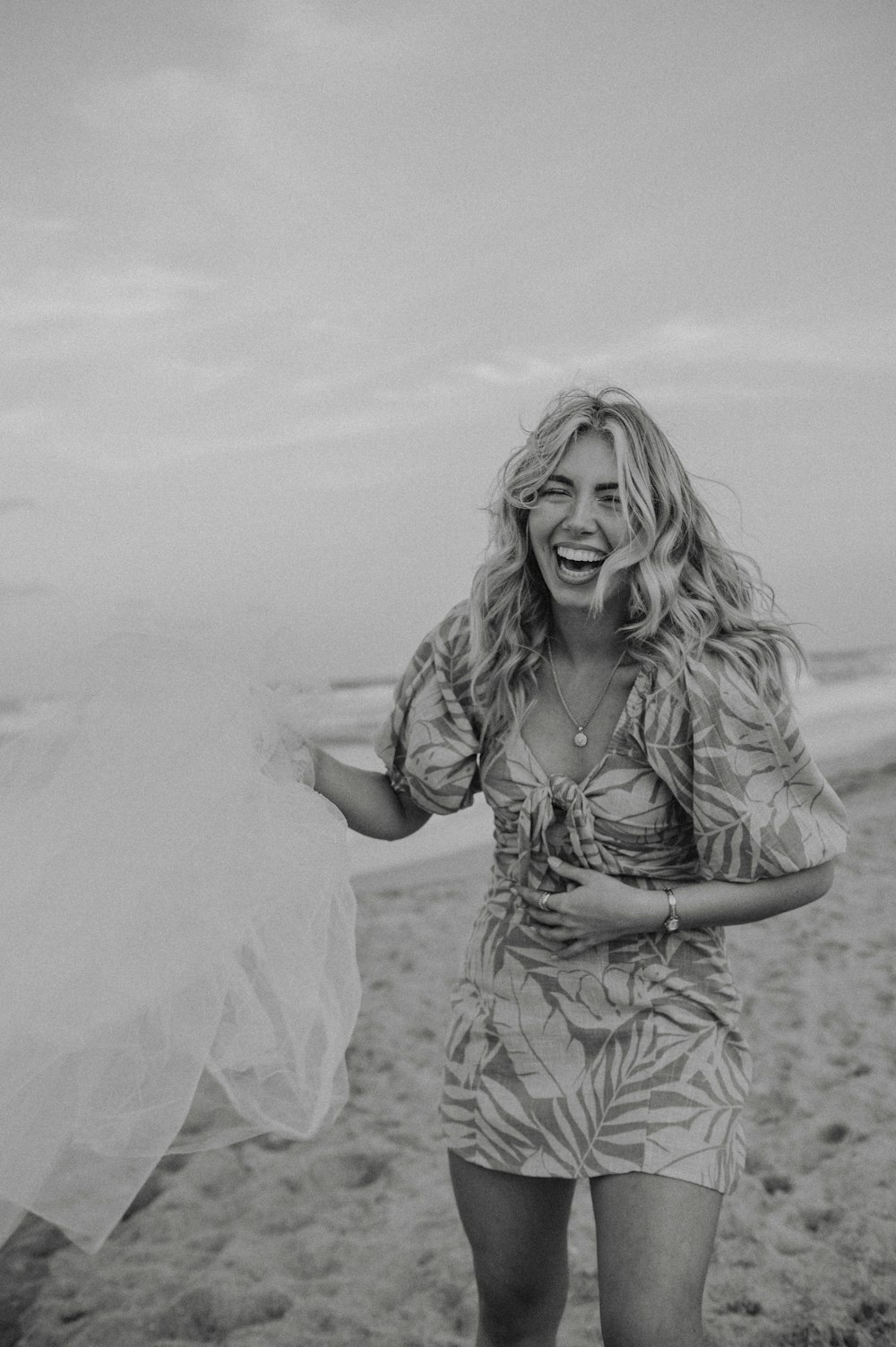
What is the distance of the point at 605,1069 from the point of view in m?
2.34

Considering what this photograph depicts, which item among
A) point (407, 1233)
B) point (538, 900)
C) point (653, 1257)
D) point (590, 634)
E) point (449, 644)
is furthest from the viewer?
point (407, 1233)

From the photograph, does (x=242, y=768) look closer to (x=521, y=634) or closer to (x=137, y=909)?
(x=137, y=909)

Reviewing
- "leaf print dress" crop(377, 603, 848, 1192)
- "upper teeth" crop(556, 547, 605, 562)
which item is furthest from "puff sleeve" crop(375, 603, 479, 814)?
"upper teeth" crop(556, 547, 605, 562)

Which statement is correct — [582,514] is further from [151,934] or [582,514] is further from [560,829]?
[151,934]

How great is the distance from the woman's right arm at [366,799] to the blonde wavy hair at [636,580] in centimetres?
35

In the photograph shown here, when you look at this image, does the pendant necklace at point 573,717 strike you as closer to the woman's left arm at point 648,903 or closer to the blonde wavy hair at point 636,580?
the blonde wavy hair at point 636,580

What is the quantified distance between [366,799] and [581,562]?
784 mm

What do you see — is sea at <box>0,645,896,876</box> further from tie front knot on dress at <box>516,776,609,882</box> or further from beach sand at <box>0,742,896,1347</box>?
beach sand at <box>0,742,896,1347</box>

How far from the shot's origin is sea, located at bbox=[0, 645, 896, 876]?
273 cm

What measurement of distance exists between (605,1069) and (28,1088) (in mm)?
1107

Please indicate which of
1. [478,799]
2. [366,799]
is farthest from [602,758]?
[478,799]

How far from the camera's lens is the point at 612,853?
2.43 metres

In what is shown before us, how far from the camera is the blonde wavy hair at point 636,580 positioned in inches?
96.3

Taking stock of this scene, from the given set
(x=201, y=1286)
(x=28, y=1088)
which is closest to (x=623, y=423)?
(x=28, y=1088)
